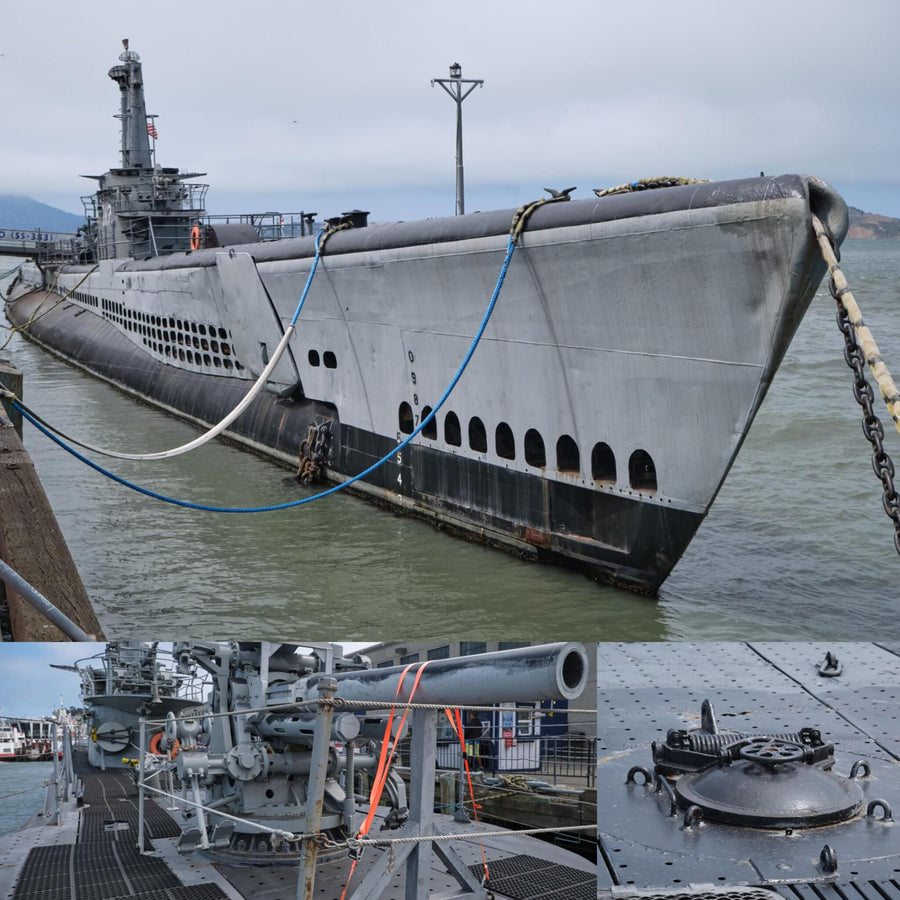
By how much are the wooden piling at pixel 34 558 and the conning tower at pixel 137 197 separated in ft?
71.6

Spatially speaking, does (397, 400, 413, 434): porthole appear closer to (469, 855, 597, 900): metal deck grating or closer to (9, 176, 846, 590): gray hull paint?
(9, 176, 846, 590): gray hull paint

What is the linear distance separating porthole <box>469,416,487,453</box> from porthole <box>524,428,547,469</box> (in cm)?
82

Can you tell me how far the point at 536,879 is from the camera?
211 inches

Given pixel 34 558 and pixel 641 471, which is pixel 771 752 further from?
pixel 641 471

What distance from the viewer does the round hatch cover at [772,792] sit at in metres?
3.91

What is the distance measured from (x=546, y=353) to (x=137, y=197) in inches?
982

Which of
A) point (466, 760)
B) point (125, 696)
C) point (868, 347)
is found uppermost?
point (868, 347)

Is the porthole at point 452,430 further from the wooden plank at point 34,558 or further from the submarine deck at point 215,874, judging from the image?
the submarine deck at point 215,874

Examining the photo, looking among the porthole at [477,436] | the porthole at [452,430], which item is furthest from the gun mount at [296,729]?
the porthole at [452,430]

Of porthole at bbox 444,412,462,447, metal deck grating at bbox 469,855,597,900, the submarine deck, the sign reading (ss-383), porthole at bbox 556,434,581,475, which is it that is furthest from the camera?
the sign reading (ss-383)

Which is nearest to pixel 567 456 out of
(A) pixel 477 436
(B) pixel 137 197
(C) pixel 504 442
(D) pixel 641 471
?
(D) pixel 641 471

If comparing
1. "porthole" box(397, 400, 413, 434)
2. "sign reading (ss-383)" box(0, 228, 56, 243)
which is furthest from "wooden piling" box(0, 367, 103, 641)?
"sign reading (ss-383)" box(0, 228, 56, 243)

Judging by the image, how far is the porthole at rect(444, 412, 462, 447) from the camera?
1272 cm

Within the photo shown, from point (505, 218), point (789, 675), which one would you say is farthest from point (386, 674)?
point (505, 218)
